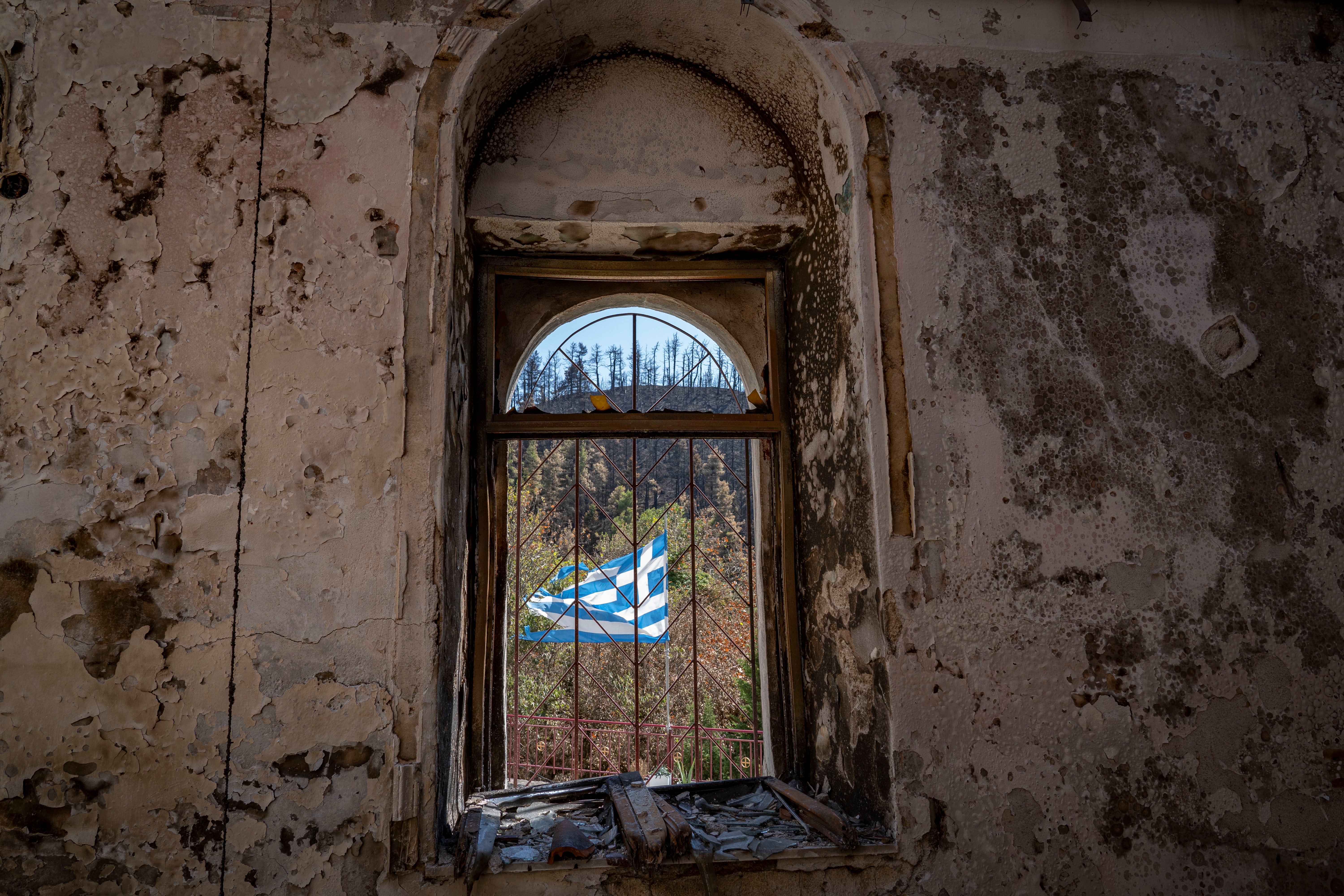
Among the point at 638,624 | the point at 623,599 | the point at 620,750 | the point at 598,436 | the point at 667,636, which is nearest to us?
the point at 598,436

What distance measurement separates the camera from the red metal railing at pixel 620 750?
21.1 feet

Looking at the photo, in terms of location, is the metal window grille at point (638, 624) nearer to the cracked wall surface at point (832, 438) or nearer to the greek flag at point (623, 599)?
the greek flag at point (623, 599)

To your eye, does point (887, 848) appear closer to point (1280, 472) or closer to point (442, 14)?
point (1280, 472)

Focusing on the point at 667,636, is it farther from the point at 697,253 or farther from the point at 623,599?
the point at 697,253

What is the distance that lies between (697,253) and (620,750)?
8138 mm

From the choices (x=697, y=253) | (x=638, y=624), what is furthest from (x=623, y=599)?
(x=697, y=253)

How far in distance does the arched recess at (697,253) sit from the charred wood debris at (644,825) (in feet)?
0.39

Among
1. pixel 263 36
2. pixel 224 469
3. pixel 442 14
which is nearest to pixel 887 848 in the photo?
pixel 224 469

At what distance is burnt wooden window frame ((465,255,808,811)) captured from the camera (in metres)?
2.54

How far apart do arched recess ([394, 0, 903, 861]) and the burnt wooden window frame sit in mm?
50

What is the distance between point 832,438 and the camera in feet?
7.85

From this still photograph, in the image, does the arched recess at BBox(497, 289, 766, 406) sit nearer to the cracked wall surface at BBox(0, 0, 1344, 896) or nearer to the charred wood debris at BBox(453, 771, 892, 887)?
the cracked wall surface at BBox(0, 0, 1344, 896)

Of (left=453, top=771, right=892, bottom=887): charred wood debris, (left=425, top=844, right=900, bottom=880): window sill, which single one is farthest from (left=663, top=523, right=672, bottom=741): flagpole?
(left=425, top=844, right=900, bottom=880): window sill

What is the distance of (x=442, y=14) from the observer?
7.28 ft
